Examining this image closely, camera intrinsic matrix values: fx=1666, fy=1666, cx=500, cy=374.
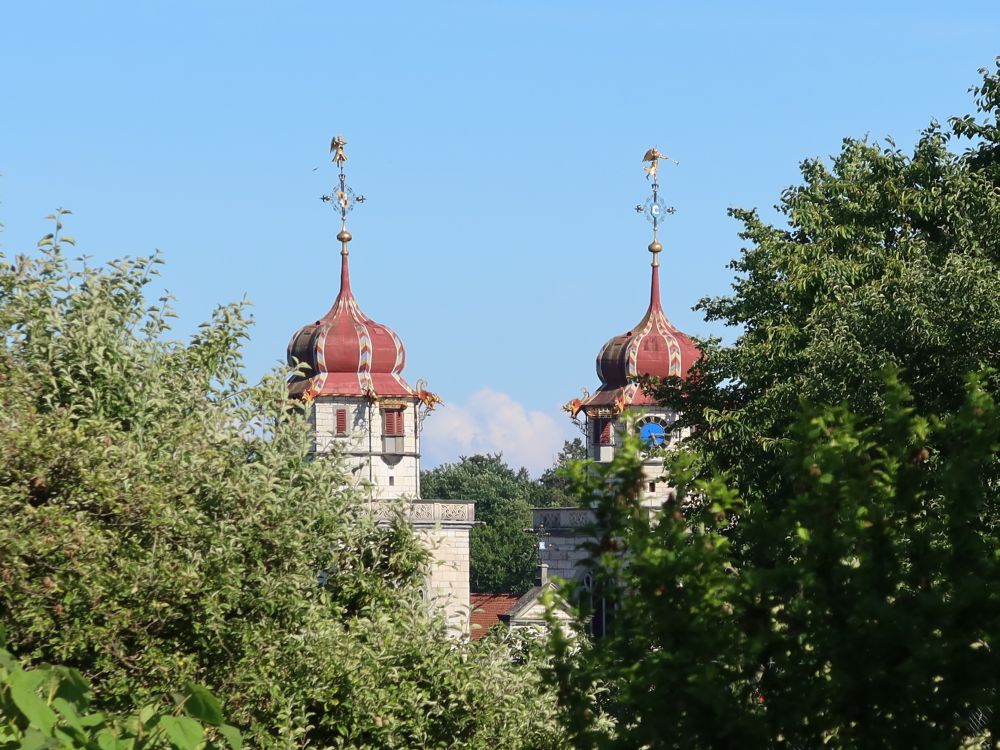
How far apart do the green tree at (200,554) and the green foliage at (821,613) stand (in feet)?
19.3

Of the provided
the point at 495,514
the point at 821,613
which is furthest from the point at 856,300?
the point at 495,514

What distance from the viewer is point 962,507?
31.1ft

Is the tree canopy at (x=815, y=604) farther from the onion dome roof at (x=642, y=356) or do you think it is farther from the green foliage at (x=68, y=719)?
the onion dome roof at (x=642, y=356)

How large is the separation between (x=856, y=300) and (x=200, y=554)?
53.8 ft

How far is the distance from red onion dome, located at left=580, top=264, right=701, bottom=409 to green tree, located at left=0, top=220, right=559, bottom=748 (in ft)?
224

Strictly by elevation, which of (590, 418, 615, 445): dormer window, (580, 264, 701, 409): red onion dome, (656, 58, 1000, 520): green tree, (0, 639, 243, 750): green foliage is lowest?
(0, 639, 243, 750): green foliage

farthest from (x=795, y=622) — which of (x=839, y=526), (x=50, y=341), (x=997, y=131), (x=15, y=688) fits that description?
(x=997, y=131)

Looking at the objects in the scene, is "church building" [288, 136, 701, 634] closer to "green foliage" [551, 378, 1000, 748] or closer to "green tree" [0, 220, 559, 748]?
"green tree" [0, 220, 559, 748]

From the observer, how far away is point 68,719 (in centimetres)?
891

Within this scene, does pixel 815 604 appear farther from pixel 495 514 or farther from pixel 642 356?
pixel 495 514

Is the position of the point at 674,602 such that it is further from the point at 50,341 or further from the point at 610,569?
the point at 50,341

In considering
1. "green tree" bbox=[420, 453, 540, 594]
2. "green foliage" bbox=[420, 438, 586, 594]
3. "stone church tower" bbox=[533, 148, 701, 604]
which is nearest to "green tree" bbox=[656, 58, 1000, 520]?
"stone church tower" bbox=[533, 148, 701, 604]

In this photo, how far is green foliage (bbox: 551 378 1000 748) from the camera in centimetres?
910

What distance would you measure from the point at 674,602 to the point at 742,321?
25518mm
